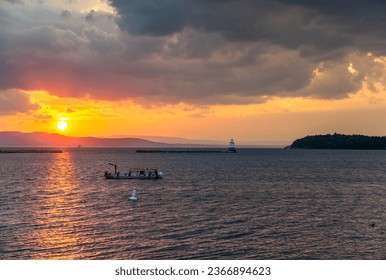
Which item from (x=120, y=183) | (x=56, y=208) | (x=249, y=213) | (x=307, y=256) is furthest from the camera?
(x=120, y=183)

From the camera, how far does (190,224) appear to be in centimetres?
5166

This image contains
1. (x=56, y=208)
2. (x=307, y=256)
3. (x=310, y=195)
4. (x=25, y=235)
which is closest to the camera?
(x=307, y=256)

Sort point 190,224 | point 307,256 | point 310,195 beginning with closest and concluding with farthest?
point 307,256 → point 190,224 → point 310,195

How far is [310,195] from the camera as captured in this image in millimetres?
81625

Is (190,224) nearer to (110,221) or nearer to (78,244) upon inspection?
(110,221)

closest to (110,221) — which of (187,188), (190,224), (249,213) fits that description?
(190,224)

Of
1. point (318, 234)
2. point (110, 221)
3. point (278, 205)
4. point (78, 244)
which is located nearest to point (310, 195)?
point (278, 205)

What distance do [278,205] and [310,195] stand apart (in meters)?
16.4

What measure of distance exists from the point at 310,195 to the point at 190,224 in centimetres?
3747

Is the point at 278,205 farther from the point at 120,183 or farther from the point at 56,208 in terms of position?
the point at 120,183

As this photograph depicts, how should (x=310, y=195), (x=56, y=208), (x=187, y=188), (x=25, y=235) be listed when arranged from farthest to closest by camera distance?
(x=187, y=188) < (x=310, y=195) < (x=56, y=208) < (x=25, y=235)
